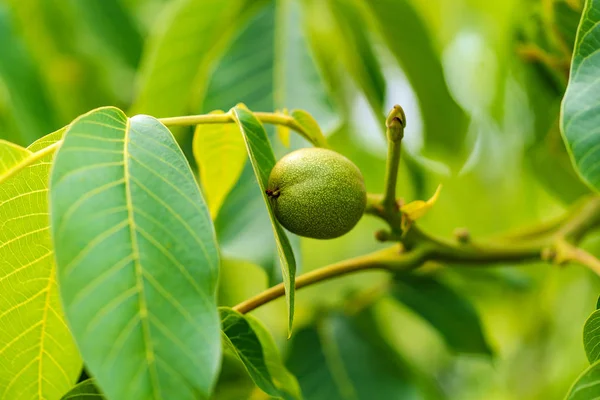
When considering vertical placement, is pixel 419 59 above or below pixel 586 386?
above

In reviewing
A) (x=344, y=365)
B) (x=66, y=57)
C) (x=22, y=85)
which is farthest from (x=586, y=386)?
(x=66, y=57)

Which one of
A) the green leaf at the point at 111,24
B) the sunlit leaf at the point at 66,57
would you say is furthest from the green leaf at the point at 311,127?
the sunlit leaf at the point at 66,57

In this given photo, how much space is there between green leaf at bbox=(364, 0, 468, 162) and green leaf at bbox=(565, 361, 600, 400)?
2.72 ft

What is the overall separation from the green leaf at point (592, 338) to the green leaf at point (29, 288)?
50 cm

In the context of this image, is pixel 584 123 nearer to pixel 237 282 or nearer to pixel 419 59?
pixel 419 59

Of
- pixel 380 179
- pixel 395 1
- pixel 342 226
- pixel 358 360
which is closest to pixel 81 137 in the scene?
pixel 342 226

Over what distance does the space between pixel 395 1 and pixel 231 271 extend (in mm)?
Result: 830

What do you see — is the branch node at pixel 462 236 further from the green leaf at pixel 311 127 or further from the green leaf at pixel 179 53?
the green leaf at pixel 179 53

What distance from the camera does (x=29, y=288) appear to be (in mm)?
672

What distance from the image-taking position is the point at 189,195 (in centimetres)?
57

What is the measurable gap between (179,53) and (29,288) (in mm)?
711

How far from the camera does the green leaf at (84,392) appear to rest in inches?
27.0

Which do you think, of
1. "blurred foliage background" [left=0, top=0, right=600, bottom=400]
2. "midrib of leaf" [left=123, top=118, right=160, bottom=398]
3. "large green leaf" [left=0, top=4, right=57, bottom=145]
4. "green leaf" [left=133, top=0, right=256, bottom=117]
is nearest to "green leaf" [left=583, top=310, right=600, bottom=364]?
"midrib of leaf" [left=123, top=118, right=160, bottom=398]

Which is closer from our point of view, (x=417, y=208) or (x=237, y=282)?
(x=417, y=208)
